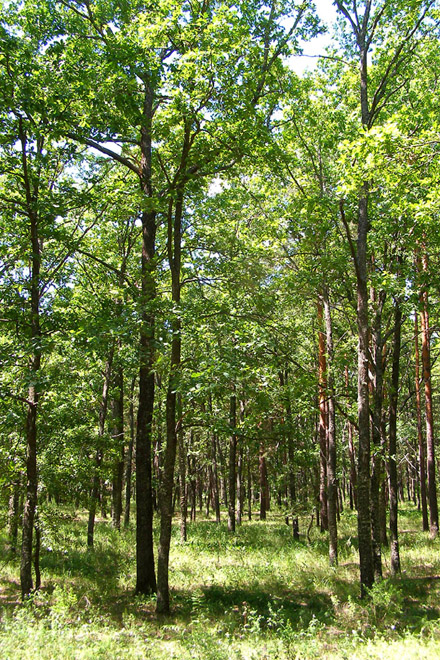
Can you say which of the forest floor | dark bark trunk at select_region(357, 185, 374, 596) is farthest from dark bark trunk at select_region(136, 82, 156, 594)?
dark bark trunk at select_region(357, 185, 374, 596)

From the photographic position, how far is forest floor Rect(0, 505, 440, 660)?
6.21 m

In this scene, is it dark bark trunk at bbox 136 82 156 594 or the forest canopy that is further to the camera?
dark bark trunk at bbox 136 82 156 594

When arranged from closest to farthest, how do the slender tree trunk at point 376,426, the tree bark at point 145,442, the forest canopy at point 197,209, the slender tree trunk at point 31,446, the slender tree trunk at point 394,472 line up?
the forest canopy at point 197,209 → the slender tree trunk at point 31,446 → the tree bark at point 145,442 → the slender tree trunk at point 376,426 → the slender tree trunk at point 394,472

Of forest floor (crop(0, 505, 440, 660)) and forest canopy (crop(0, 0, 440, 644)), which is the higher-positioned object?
forest canopy (crop(0, 0, 440, 644))

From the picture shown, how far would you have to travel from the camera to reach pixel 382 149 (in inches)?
304

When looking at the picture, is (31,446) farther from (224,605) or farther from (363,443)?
(363,443)

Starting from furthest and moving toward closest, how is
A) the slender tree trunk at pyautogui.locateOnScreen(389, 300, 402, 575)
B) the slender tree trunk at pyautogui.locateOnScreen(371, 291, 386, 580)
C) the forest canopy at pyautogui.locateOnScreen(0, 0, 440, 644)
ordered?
the slender tree trunk at pyautogui.locateOnScreen(389, 300, 402, 575)
the slender tree trunk at pyautogui.locateOnScreen(371, 291, 386, 580)
the forest canopy at pyautogui.locateOnScreen(0, 0, 440, 644)

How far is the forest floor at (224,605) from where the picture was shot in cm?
621

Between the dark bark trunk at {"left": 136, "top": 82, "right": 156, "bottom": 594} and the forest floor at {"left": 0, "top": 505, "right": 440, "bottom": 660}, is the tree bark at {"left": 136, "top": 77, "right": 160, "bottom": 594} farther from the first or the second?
the forest floor at {"left": 0, "top": 505, "right": 440, "bottom": 660}

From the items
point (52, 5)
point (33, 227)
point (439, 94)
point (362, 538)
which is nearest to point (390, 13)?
point (439, 94)

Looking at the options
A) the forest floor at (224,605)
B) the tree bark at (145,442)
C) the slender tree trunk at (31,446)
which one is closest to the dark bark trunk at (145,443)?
the tree bark at (145,442)

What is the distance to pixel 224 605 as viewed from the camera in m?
9.96

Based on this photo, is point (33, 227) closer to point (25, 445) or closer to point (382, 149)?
point (25, 445)

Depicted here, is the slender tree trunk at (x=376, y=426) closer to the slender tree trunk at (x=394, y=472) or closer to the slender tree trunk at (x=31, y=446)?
the slender tree trunk at (x=394, y=472)
